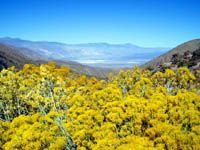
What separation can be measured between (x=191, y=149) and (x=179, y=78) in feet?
47.8

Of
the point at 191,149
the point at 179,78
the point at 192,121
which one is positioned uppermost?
the point at 179,78

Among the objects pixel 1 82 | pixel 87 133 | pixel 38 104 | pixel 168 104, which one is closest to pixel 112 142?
pixel 87 133

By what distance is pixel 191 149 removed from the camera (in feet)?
22.9

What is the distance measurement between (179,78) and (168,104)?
10100 mm

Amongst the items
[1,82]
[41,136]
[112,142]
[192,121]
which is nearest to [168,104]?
[192,121]

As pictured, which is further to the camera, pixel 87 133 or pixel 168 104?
pixel 168 104

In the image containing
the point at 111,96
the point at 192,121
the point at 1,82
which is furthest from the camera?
the point at 1,82

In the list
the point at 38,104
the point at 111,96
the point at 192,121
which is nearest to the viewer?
the point at 192,121

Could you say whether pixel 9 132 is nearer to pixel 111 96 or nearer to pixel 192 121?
pixel 111 96

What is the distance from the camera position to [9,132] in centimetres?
1094

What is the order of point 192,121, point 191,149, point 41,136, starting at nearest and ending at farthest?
point 191,149, point 192,121, point 41,136

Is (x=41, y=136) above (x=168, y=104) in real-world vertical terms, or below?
below

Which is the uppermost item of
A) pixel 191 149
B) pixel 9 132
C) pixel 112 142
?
pixel 191 149

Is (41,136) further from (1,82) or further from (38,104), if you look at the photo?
(1,82)
